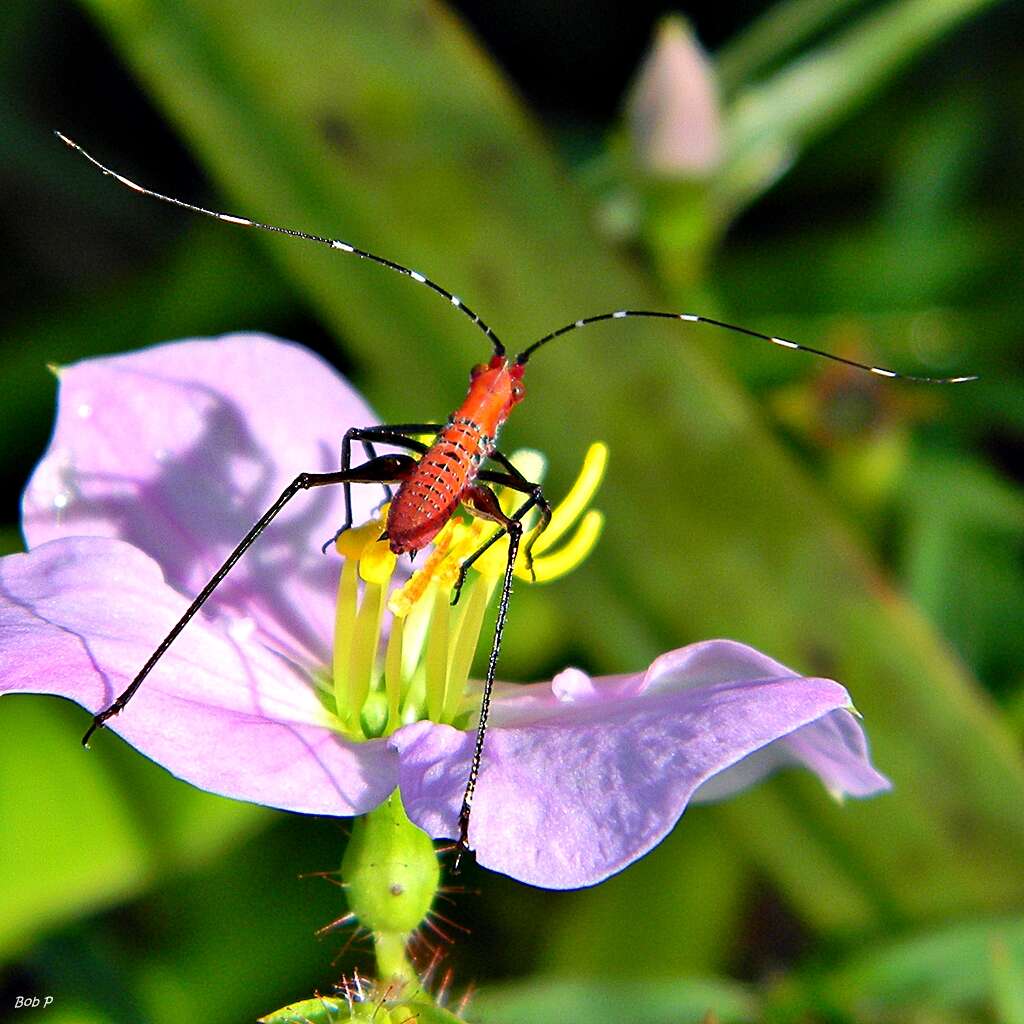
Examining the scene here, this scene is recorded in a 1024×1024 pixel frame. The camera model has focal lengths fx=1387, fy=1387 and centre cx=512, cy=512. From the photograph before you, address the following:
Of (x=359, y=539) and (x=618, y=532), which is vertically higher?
(x=618, y=532)

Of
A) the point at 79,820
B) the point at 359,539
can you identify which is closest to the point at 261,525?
the point at 359,539

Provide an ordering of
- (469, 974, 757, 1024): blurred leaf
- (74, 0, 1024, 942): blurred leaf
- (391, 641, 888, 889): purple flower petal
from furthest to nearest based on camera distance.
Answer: (74, 0, 1024, 942): blurred leaf → (469, 974, 757, 1024): blurred leaf → (391, 641, 888, 889): purple flower petal

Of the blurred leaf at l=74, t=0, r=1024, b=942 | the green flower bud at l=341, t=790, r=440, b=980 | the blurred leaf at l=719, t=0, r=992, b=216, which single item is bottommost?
the green flower bud at l=341, t=790, r=440, b=980

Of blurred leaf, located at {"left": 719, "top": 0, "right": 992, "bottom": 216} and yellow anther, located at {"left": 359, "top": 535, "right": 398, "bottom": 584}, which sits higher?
blurred leaf, located at {"left": 719, "top": 0, "right": 992, "bottom": 216}

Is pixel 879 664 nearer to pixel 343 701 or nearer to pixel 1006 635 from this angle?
pixel 1006 635

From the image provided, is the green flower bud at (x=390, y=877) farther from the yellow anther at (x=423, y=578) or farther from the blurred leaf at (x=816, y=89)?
the blurred leaf at (x=816, y=89)

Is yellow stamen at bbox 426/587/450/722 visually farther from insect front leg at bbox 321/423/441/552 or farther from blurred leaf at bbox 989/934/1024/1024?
blurred leaf at bbox 989/934/1024/1024

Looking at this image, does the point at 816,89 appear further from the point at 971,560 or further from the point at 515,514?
the point at 515,514

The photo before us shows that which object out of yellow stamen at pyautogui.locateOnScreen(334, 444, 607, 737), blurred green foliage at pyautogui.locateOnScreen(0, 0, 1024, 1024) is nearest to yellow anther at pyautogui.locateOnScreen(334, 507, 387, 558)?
yellow stamen at pyautogui.locateOnScreen(334, 444, 607, 737)
